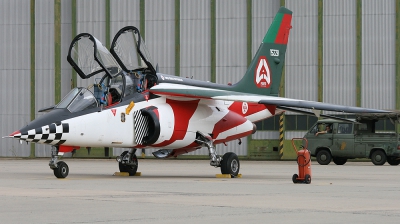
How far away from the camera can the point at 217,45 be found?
3656 cm

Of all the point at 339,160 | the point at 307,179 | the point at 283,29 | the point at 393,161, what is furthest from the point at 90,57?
the point at 393,161

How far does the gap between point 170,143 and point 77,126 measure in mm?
2930

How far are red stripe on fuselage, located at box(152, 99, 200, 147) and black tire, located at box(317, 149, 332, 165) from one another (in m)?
11.5

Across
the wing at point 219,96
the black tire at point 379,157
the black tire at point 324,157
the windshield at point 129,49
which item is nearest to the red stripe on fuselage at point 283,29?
the wing at point 219,96

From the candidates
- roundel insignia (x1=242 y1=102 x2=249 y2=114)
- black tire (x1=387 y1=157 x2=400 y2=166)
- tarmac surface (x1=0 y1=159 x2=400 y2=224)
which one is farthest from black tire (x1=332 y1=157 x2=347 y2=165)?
tarmac surface (x1=0 y1=159 x2=400 y2=224)

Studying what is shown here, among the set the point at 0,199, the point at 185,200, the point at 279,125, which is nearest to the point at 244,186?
the point at 185,200

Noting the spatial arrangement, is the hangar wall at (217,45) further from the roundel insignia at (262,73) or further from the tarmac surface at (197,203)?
the tarmac surface at (197,203)

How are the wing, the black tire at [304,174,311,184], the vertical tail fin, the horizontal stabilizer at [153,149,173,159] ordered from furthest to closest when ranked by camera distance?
1. the vertical tail fin
2. the horizontal stabilizer at [153,149,173,159]
3. the wing
4. the black tire at [304,174,311,184]

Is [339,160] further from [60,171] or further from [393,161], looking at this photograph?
[60,171]

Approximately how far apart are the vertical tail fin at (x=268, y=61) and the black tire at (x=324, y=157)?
328 inches

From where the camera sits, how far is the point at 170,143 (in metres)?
20.5

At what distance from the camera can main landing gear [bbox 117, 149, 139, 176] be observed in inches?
845

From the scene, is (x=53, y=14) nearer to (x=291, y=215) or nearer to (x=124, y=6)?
(x=124, y=6)

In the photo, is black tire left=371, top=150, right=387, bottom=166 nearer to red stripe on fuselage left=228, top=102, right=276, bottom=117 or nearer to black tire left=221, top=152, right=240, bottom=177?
red stripe on fuselage left=228, top=102, right=276, bottom=117
